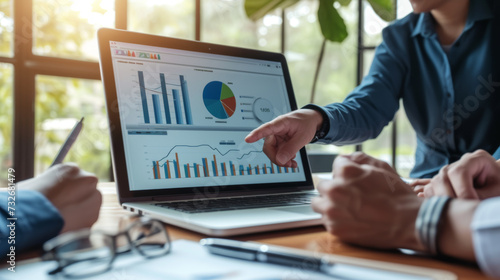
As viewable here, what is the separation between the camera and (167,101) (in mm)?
868

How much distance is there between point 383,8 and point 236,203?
198 centimetres

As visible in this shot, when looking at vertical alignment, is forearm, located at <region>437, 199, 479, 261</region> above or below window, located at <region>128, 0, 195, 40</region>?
below

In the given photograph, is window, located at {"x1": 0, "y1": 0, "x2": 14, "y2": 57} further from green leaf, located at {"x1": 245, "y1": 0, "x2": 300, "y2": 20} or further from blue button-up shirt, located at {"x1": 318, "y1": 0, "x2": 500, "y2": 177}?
blue button-up shirt, located at {"x1": 318, "y1": 0, "x2": 500, "y2": 177}

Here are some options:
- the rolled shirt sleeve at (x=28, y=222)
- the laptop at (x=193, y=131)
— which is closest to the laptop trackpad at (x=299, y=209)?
the laptop at (x=193, y=131)

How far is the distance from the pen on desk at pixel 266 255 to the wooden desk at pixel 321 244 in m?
0.12

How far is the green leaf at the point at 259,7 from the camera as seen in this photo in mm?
2330

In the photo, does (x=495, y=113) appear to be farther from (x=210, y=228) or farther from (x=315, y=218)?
(x=210, y=228)

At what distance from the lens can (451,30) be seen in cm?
153

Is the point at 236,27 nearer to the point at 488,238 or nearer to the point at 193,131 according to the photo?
the point at 193,131

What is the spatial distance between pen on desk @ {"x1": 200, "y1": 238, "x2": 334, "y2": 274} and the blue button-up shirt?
90 cm

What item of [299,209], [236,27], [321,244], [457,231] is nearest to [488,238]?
[457,231]

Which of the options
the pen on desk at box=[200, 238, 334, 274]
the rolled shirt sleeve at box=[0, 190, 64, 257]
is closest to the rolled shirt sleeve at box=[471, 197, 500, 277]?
the pen on desk at box=[200, 238, 334, 274]

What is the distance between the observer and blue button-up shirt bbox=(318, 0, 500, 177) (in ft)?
4.64

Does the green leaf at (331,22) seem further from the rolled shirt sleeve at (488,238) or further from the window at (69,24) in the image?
the rolled shirt sleeve at (488,238)
